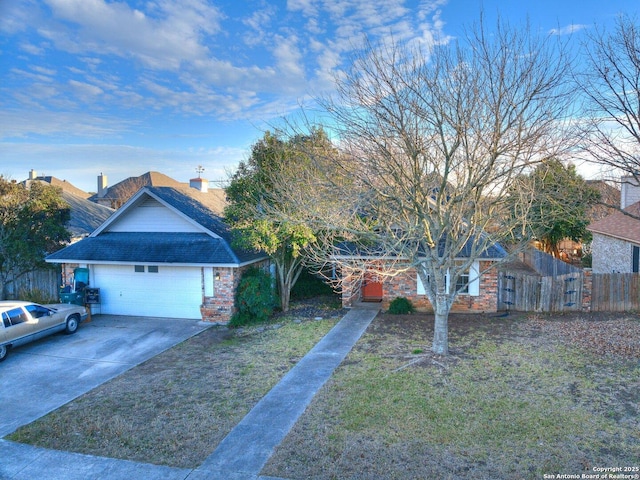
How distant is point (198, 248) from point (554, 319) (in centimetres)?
1200

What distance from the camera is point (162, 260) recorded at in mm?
13922

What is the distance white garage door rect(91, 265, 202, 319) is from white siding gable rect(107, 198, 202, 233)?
5.29ft

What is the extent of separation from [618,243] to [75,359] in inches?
854

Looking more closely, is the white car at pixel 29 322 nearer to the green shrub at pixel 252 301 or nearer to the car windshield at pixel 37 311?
the car windshield at pixel 37 311

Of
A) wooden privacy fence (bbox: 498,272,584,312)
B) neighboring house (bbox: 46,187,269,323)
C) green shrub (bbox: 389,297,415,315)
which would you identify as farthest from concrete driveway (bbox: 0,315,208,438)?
wooden privacy fence (bbox: 498,272,584,312)

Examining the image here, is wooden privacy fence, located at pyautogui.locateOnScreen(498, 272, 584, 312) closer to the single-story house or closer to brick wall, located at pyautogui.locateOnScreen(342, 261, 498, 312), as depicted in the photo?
brick wall, located at pyautogui.locateOnScreen(342, 261, 498, 312)

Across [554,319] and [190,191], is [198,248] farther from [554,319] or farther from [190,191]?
[554,319]

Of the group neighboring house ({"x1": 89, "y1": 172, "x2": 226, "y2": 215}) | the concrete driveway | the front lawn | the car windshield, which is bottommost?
the concrete driveway

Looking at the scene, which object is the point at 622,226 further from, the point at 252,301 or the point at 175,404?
the point at 175,404

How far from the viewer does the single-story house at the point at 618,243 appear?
17312 millimetres

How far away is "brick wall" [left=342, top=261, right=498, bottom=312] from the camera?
14.3 m

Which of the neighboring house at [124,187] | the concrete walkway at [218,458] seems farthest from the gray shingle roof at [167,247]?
the neighboring house at [124,187]

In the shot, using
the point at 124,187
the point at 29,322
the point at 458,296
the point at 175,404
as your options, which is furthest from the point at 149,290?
the point at 124,187

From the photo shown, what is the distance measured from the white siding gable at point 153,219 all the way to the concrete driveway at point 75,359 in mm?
3326
